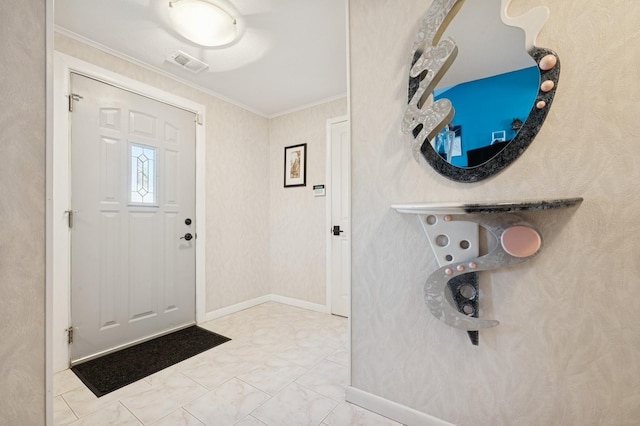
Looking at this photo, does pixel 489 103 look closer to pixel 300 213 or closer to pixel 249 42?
pixel 249 42

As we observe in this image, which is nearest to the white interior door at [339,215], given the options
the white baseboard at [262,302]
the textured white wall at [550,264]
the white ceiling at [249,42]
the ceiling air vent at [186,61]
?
the white baseboard at [262,302]

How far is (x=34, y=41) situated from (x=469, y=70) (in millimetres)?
1781

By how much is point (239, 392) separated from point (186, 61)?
2.56 m

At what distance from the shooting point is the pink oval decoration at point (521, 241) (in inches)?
40.5

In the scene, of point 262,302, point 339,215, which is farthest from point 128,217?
point 339,215

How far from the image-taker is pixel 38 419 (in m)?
1.06

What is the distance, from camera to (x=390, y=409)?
55.5 inches

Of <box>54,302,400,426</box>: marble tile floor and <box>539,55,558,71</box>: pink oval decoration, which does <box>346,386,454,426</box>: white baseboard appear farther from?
<box>539,55,558,71</box>: pink oval decoration

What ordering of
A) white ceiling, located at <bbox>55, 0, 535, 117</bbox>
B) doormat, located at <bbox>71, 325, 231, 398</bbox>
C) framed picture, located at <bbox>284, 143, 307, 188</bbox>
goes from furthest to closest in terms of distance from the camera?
framed picture, located at <bbox>284, 143, 307, 188</bbox>
doormat, located at <bbox>71, 325, 231, 398</bbox>
white ceiling, located at <bbox>55, 0, 535, 117</bbox>

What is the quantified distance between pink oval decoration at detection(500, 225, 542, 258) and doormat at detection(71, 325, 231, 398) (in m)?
2.26

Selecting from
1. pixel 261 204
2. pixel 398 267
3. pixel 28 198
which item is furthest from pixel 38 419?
pixel 261 204

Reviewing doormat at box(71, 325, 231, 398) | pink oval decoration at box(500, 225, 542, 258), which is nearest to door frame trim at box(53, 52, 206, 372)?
doormat at box(71, 325, 231, 398)

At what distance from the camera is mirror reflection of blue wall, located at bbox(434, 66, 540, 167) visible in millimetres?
1063

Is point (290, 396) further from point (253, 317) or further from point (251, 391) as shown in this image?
point (253, 317)
